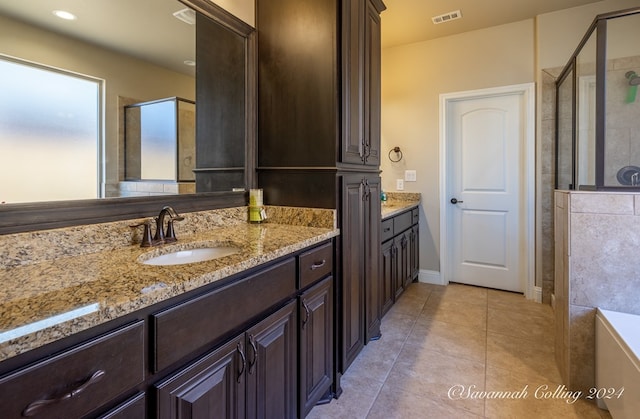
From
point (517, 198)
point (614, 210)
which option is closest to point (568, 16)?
point (517, 198)

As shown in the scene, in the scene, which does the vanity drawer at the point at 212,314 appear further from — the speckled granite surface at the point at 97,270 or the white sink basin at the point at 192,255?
the white sink basin at the point at 192,255

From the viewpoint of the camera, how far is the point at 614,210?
5.54 feet

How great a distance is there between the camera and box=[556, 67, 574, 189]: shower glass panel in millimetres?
2572

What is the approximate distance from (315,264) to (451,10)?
2754 mm

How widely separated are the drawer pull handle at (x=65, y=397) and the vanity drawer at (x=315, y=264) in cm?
83

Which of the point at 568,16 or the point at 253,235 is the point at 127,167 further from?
the point at 568,16

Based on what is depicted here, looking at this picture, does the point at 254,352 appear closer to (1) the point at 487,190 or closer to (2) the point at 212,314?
→ (2) the point at 212,314

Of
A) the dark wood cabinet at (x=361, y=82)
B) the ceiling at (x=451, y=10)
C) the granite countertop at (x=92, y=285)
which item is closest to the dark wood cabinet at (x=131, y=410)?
the granite countertop at (x=92, y=285)

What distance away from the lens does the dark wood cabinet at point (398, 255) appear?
8.57 feet

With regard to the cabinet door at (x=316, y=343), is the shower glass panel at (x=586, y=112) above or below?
above

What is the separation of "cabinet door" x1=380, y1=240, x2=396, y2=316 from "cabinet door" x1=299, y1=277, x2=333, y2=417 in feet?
3.06

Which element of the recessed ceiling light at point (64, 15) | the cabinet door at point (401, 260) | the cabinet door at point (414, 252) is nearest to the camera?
the recessed ceiling light at point (64, 15)

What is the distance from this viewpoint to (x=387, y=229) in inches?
104

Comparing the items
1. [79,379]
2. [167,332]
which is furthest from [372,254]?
[79,379]
